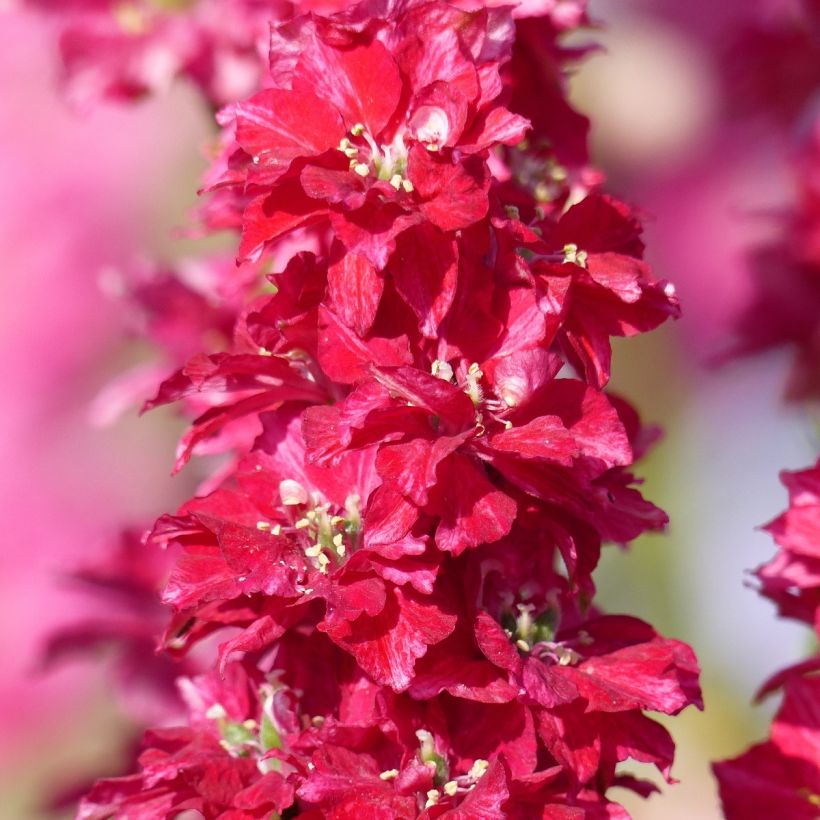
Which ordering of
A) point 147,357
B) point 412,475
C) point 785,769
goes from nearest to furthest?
point 412,475 < point 785,769 < point 147,357

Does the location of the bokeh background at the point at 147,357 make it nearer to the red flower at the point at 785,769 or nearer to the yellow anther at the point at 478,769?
the red flower at the point at 785,769

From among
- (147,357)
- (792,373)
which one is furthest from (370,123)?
(147,357)

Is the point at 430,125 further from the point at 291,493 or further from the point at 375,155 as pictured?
the point at 291,493

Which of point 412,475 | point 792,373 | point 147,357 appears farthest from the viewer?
point 147,357

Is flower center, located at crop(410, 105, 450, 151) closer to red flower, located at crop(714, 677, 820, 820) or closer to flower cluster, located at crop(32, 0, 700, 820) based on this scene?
flower cluster, located at crop(32, 0, 700, 820)

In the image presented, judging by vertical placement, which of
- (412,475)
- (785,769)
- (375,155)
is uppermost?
(375,155)

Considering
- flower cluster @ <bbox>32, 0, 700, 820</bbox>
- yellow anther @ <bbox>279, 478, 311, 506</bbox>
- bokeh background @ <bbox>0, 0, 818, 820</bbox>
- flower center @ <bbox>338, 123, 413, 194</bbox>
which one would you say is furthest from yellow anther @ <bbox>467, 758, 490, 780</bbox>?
bokeh background @ <bbox>0, 0, 818, 820</bbox>

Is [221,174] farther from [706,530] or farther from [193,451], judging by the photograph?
[706,530]

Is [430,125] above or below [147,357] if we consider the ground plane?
below
